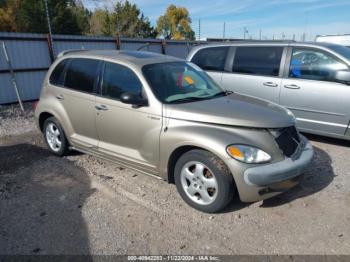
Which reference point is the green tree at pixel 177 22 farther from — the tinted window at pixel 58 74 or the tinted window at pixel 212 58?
the tinted window at pixel 58 74

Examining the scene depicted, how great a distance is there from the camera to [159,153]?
358cm

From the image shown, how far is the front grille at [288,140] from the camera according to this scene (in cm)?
329

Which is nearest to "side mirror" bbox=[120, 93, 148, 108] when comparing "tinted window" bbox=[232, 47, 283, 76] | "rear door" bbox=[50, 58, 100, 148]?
"rear door" bbox=[50, 58, 100, 148]

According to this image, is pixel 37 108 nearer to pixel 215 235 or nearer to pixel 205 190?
pixel 205 190

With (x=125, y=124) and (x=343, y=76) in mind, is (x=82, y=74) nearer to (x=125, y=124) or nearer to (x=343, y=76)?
(x=125, y=124)

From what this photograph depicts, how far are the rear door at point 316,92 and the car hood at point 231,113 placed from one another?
1819mm

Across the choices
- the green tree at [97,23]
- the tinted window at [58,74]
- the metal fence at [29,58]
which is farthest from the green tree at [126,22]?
the tinted window at [58,74]

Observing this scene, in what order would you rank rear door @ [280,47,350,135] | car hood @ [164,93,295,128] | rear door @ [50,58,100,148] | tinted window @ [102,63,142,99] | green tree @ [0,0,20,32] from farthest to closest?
green tree @ [0,0,20,32]
rear door @ [280,47,350,135]
rear door @ [50,58,100,148]
tinted window @ [102,63,142,99]
car hood @ [164,93,295,128]

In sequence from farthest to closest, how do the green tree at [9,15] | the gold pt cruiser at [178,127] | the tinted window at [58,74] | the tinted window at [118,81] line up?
the green tree at [9,15] < the tinted window at [58,74] < the tinted window at [118,81] < the gold pt cruiser at [178,127]

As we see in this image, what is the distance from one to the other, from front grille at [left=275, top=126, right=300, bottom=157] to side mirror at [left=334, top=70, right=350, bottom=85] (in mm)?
2021

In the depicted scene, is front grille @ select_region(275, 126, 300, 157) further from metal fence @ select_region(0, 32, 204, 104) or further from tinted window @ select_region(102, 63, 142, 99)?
metal fence @ select_region(0, 32, 204, 104)

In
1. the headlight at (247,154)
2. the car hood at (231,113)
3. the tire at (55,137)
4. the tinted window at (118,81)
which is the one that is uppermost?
the tinted window at (118,81)

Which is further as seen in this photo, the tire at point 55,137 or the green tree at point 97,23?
the green tree at point 97,23

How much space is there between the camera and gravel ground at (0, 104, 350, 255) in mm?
2873
